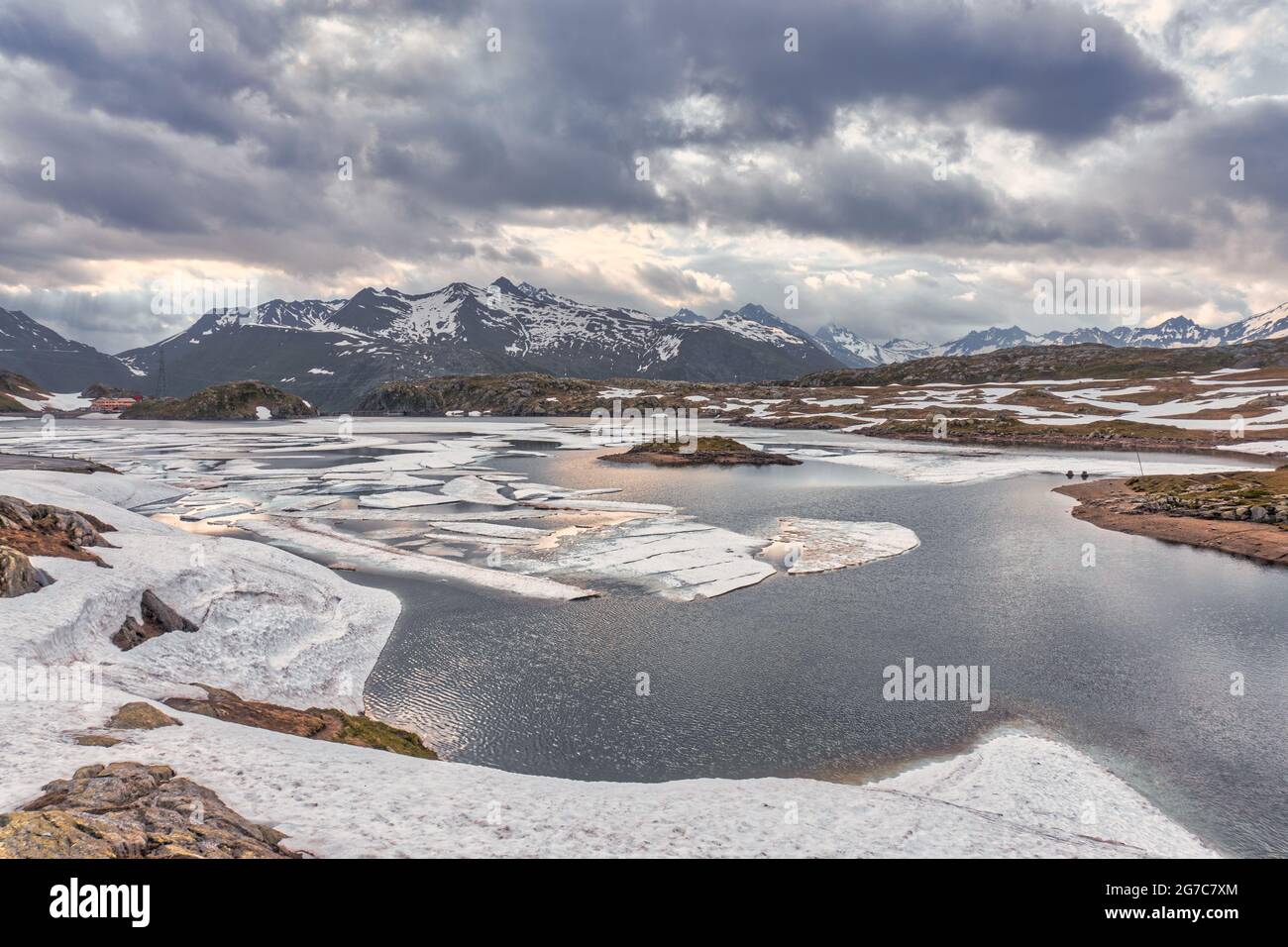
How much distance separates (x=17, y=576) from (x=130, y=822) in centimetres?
1570

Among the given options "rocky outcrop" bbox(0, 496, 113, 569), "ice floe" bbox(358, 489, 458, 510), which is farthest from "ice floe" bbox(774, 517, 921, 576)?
"rocky outcrop" bbox(0, 496, 113, 569)

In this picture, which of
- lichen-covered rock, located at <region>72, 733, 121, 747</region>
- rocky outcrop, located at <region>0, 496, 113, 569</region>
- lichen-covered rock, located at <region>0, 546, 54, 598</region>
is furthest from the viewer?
rocky outcrop, located at <region>0, 496, 113, 569</region>

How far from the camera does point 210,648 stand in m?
21.3

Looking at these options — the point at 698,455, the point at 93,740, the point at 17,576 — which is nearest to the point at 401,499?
the point at 17,576

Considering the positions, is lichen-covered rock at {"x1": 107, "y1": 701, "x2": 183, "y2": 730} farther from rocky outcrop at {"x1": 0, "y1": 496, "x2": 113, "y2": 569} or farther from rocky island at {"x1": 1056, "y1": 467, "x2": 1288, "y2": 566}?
rocky island at {"x1": 1056, "y1": 467, "x2": 1288, "y2": 566}

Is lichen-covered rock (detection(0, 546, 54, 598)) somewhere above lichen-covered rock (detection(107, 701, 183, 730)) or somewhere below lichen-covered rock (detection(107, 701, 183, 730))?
above

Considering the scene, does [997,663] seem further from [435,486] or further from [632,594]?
[435,486]

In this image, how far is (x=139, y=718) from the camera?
47.1ft

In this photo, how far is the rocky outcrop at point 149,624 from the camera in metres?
20.1

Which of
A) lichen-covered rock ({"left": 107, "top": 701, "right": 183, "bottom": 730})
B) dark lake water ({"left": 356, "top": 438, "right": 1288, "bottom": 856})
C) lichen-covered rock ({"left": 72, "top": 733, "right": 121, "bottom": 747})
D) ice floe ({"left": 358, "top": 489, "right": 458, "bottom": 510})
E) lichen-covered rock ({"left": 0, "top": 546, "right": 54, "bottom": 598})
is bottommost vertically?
dark lake water ({"left": 356, "top": 438, "right": 1288, "bottom": 856})

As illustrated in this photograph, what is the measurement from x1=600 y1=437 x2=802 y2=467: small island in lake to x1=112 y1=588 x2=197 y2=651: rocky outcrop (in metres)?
64.4

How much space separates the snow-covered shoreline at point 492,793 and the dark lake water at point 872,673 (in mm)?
1504

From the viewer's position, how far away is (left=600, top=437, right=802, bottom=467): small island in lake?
85188 mm

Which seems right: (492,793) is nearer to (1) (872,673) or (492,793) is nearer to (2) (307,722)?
(2) (307,722)
